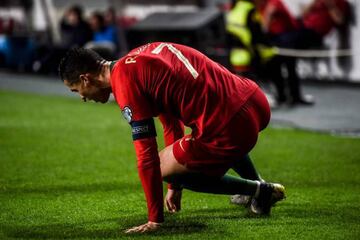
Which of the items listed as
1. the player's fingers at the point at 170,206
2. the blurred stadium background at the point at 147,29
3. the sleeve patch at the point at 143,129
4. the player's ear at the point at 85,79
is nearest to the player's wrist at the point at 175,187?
the player's fingers at the point at 170,206

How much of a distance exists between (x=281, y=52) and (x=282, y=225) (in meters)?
9.85

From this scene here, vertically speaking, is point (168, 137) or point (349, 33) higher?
point (168, 137)

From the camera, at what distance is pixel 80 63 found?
594 centimetres

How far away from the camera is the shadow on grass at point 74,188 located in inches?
309

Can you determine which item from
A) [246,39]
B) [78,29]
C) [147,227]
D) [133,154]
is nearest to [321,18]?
[246,39]

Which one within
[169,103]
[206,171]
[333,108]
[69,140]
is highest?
[169,103]

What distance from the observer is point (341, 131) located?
39.2 ft

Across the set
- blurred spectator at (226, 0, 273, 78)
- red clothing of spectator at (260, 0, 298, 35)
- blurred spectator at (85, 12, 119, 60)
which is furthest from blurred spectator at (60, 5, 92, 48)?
blurred spectator at (226, 0, 273, 78)

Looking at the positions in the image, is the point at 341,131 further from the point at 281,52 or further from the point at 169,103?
the point at 169,103

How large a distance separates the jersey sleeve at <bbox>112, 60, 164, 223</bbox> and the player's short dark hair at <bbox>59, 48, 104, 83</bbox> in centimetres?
21

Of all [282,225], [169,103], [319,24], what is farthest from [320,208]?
[319,24]

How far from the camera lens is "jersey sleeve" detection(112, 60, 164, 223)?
575cm

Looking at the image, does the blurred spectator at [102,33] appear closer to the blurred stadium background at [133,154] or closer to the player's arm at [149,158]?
the blurred stadium background at [133,154]

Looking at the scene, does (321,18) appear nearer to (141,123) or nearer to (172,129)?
(172,129)
